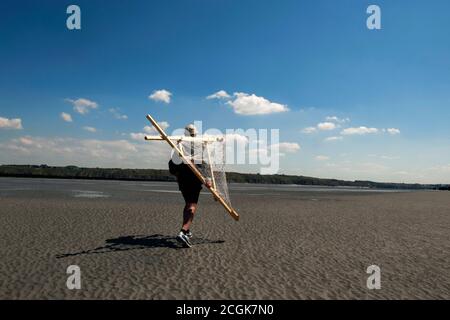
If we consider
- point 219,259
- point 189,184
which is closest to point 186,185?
point 189,184

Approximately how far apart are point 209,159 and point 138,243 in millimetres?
3072

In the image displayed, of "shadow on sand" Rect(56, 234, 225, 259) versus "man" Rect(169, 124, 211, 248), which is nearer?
"shadow on sand" Rect(56, 234, 225, 259)

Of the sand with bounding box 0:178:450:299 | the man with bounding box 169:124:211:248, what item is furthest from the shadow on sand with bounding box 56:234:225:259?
the man with bounding box 169:124:211:248

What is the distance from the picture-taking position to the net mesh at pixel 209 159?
29.6 feet

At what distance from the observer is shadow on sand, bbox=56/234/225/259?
8.22m

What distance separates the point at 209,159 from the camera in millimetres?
9461

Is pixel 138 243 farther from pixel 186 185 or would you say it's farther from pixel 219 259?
pixel 219 259

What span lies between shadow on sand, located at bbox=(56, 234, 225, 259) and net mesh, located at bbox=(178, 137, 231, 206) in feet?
5.58

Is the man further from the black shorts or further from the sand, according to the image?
the sand

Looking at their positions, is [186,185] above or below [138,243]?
above

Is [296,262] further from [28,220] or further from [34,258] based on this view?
[28,220]

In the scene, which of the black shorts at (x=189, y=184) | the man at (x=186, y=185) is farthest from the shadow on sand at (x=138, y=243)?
the black shorts at (x=189, y=184)
